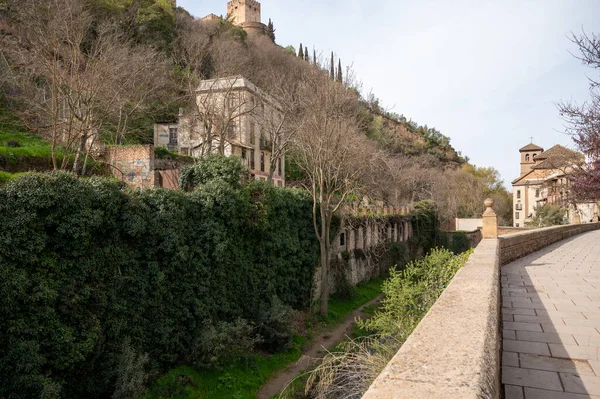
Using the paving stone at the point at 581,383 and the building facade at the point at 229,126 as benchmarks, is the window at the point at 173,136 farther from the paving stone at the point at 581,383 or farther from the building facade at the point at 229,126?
the paving stone at the point at 581,383

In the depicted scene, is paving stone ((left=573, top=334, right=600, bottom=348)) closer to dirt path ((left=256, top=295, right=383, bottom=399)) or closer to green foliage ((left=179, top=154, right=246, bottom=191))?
dirt path ((left=256, top=295, right=383, bottom=399))

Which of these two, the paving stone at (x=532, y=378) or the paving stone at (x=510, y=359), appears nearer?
the paving stone at (x=532, y=378)

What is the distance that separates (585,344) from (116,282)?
8.38m

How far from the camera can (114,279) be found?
8.54 meters

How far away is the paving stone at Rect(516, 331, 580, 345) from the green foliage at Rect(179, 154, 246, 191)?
28.7 feet

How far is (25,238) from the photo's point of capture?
7.09 meters

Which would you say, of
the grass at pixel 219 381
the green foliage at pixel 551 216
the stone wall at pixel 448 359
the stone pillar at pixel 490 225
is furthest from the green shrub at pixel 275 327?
the green foliage at pixel 551 216

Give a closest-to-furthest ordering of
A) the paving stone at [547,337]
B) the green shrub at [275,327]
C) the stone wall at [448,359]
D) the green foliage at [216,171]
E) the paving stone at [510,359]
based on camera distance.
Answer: the stone wall at [448,359]
the paving stone at [510,359]
the paving stone at [547,337]
the green foliage at [216,171]
the green shrub at [275,327]

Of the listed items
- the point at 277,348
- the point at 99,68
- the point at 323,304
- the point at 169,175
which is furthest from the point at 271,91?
the point at 277,348

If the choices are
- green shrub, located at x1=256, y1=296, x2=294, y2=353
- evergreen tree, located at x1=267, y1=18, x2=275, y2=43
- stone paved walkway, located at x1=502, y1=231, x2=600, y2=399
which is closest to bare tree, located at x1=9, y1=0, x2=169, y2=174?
green shrub, located at x1=256, y1=296, x2=294, y2=353

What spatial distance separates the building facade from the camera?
2045 centimetres

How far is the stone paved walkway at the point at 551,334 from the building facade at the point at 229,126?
13531mm

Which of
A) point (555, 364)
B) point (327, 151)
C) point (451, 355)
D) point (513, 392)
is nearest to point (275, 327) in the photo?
point (327, 151)

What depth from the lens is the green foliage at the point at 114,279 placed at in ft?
22.7
